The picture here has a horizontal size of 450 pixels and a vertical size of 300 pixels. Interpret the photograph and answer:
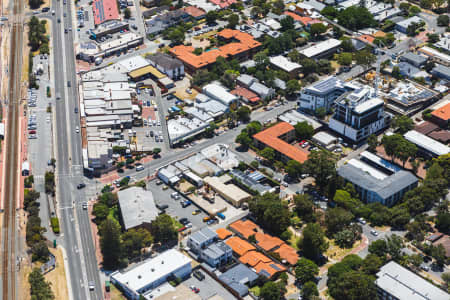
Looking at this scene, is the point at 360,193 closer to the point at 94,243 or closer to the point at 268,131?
the point at 268,131

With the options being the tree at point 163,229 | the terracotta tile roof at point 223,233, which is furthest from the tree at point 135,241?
the terracotta tile roof at point 223,233

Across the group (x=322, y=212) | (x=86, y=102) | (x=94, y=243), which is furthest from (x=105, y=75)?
(x=322, y=212)

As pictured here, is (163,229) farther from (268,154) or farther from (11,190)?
(11,190)

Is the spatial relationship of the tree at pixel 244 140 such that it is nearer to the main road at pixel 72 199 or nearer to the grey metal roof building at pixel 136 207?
the grey metal roof building at pixel 136 207

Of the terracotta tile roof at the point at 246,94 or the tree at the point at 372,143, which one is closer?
the tree at the point at 372,143

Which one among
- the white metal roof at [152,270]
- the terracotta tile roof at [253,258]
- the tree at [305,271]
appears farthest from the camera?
the terracotta tile roof at [253,258]

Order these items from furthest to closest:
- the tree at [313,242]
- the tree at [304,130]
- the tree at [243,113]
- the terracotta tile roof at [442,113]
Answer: the tree at [243,113] → the terracotta tile roof at [442,113] → the tree at [304,130] → the tree at [313,242]

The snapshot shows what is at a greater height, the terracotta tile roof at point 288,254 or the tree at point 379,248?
the tree at point 379,248
